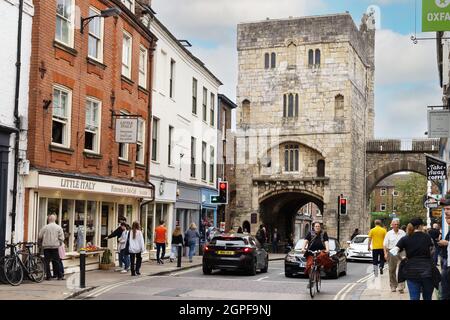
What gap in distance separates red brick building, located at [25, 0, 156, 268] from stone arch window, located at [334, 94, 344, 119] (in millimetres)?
30817

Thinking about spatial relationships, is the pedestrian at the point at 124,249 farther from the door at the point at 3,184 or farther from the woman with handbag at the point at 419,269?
the woman with handbag at the point at 419,269

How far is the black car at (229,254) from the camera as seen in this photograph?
869 inches

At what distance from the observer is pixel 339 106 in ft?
182

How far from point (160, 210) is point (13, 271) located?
44.9 ft

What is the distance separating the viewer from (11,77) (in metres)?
17.7

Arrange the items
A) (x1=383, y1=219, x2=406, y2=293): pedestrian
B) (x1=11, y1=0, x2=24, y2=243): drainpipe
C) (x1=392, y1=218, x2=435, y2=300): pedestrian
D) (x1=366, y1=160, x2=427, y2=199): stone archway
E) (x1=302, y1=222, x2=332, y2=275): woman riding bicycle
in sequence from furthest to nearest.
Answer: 1. (x1=366, y1=160, x2=427, y2=199): stone archway
2. (x1=11, y1=0, x2=24, y2=243): drainpipe
3. (x1=383, y1=219, x2=406, y2=293): pedestrian
4. (x1=302, y1=222, x2=332, y2=275): woman riding bicycle
5. (x1=392, y1=218, x2=435, y2=300): pedestrian

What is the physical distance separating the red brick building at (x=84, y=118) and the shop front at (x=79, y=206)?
27 mm

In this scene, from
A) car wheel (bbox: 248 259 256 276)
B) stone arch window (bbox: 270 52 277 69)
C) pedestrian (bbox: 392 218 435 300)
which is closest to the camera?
pedestrian (bbox: 392 218 435 300)

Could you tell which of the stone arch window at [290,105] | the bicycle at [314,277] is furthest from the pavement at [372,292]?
the stone arch window at [290,105]

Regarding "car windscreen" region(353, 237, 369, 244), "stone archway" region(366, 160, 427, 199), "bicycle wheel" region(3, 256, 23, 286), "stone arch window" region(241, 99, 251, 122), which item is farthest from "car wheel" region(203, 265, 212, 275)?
"stone archway" region(366, 160, 427, 199)

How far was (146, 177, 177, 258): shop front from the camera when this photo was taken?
92.5ft

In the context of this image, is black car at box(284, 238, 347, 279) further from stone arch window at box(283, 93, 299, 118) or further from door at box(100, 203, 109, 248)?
stone arch window at box(283, 93, 299, 118)

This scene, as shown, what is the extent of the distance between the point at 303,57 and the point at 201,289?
136 feet

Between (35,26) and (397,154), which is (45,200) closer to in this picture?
(35,26)
